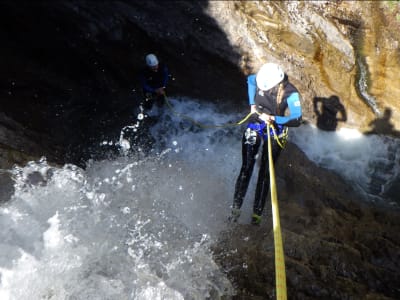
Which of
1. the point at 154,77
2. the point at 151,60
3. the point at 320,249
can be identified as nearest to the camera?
the point at 320,249

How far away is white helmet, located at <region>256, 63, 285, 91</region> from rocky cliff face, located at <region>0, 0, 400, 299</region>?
2.14 meters

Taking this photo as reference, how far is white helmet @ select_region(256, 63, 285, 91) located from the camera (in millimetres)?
5191

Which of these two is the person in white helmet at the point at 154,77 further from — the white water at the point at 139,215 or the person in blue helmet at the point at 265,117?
the person in blue helmet at the point at 265,117

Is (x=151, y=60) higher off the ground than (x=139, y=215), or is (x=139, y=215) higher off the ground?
(x=151, y=60)

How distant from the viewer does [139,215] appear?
6.18m

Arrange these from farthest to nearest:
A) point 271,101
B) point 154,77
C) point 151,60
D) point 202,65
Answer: point 202,65 → point 154,77 → point 151,60 → point 271,101

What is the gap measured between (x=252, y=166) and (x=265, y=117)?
0.81 metres

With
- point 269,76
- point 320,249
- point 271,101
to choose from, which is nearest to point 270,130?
point 271,101

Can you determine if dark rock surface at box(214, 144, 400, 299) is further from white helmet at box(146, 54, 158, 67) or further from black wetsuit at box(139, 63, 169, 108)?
white helmet at box(146, 54, 158, 67)

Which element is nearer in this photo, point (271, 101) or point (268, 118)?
point (268, 118)

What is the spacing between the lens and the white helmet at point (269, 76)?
5.19 metres

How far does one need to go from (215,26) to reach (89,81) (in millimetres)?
2926

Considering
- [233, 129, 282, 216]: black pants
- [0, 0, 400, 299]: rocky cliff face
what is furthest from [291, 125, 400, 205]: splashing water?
[233, 129, 282, 216]: black pants

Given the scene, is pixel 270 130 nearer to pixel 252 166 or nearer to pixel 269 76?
pixel 252 166
